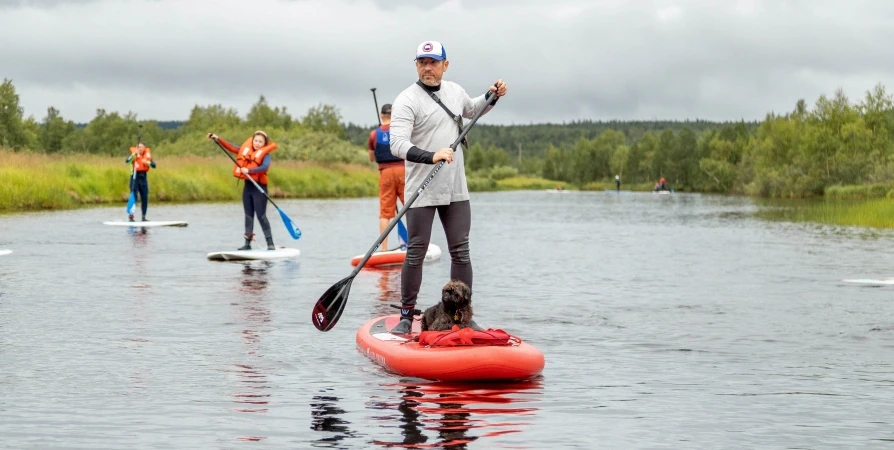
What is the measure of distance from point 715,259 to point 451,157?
12.2 meters

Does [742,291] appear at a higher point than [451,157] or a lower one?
lower

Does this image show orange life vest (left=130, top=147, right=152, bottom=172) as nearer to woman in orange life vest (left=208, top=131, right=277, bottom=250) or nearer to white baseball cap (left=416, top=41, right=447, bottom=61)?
woman in orange life vest (left=208, top=131, right=277, bottom=250)

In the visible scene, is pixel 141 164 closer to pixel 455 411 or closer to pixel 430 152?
pixel 430 152

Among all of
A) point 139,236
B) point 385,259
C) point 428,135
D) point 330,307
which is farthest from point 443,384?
point 139,236

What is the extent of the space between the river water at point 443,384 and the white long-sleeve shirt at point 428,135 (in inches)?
52.3

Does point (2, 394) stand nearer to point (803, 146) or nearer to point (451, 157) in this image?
point (451, 157)

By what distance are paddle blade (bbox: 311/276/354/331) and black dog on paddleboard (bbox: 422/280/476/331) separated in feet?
3.34

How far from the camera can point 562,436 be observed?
6.18 metres

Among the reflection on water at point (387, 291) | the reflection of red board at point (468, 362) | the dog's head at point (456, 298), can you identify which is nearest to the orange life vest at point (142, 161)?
the reflection on water at point (387, 291)

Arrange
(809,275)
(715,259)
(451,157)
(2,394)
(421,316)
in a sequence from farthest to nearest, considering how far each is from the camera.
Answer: (715,259) → (809,275) → (421,316) → (451,157) → (2,394)

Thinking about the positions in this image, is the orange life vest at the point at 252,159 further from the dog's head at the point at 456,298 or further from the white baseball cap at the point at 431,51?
the dog's head at the point at 456,298

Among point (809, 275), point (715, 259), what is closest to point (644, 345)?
point (809, 275)

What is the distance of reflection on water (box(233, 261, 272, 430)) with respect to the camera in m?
7.09

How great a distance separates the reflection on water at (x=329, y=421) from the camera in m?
6.02
